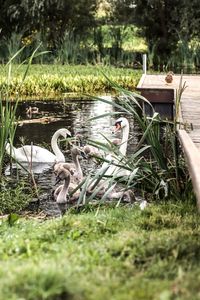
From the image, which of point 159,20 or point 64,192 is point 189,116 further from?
point 159,20

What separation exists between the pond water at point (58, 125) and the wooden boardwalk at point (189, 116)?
82 centimetres

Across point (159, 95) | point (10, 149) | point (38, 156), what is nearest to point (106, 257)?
→ point (10, 149)

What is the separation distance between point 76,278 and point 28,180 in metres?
4.33

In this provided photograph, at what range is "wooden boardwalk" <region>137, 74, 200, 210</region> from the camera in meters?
4.43

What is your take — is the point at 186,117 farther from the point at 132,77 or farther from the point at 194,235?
the point at 132,77

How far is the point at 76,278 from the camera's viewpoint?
10.1ft

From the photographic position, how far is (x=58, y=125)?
11.4 meters

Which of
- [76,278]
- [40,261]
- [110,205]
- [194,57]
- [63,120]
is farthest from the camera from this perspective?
[194,57]

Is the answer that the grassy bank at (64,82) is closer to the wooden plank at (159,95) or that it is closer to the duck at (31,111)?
the duck at (31,111)

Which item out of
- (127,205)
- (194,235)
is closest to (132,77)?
(127,205)

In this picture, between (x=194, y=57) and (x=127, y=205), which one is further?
(x=194, y=57)

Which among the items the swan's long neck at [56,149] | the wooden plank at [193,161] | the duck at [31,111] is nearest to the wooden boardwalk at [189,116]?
the wooden plank at [193,161]

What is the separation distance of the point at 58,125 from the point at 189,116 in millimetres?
3504

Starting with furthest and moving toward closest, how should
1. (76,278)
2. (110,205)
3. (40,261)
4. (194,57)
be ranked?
(194,57)
(110,205)
(40,261)
(76,278)
